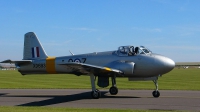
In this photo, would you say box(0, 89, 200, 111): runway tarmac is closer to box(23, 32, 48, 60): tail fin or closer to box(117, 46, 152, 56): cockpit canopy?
box(117, 46, 152, 56): cockpit canopy

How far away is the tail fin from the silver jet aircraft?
79 centimetres

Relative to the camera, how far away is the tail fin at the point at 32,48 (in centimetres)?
2214

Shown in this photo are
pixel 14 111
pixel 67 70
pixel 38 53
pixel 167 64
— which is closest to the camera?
pixel 14 111

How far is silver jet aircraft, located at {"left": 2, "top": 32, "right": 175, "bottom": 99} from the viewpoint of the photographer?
58.3 ft

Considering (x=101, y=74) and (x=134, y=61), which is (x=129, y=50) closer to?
(x=134, y=61)

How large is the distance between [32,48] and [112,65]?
24.0 ft

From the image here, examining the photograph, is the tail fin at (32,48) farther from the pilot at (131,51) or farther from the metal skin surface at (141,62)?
the pilot at (131,51)

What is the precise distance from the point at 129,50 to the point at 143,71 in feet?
5.45

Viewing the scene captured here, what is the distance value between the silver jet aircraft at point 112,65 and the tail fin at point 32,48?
79cm

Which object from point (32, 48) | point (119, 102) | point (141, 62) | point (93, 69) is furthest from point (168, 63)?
point (32, 48)

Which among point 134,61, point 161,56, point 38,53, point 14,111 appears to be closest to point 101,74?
point 134,61

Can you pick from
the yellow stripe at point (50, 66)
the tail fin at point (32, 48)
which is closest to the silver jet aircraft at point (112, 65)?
the yellow stripe at point (50, 66)

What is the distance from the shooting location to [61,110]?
12.1m

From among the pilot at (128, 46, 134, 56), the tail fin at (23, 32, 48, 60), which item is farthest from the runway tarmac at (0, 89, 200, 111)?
the tail fin at (23, 32, 48, 60)
